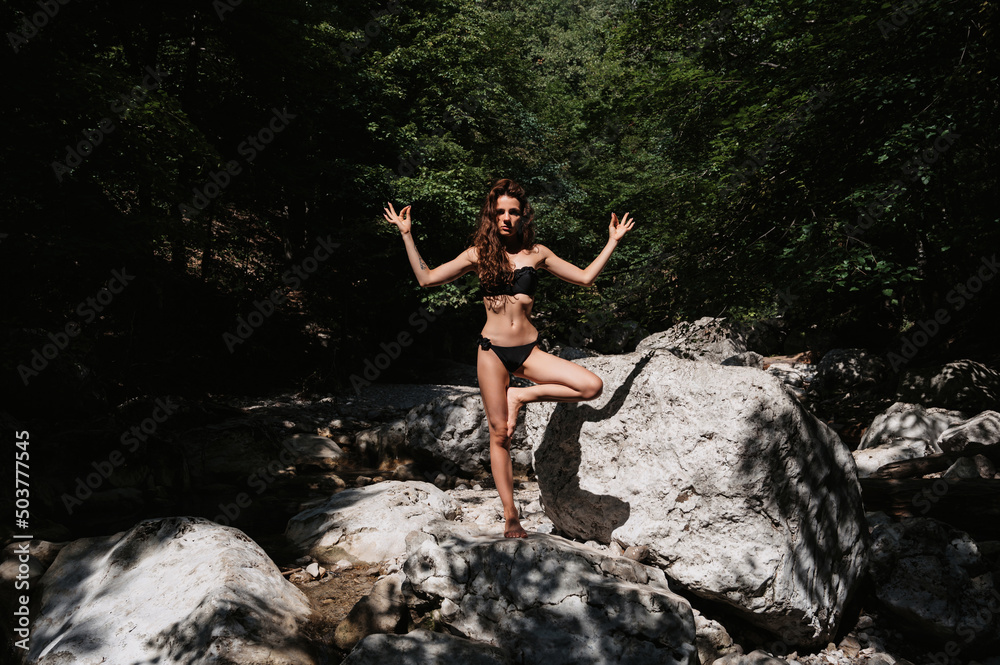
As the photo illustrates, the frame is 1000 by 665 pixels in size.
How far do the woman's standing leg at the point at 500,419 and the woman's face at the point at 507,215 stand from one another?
0.81m

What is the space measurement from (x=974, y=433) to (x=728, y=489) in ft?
19.5

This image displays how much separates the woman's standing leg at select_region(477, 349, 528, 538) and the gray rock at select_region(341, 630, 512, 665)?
0.82 m

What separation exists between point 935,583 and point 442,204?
476 inches

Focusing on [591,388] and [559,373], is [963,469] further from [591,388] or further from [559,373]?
Answer: [559,373]

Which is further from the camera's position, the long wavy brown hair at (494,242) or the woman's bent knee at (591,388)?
the long wavy brown hair at (494,242)

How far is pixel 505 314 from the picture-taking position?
3.92 metres

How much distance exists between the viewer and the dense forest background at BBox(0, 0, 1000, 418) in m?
6.30

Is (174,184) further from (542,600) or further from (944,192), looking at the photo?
(944,192)

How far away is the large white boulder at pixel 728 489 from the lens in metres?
3.81

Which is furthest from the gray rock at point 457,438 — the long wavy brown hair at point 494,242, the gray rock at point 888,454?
the long wavy brown hair at point 494,242

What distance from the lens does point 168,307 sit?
1250 centimetres

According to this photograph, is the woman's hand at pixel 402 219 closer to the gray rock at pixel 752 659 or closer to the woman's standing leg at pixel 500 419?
the woman's standing leg at pixel 500 419

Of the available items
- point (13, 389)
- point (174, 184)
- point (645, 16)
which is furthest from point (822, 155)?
point (13, 389)

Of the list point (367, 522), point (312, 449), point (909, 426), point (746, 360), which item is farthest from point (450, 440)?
point (746, 360)
